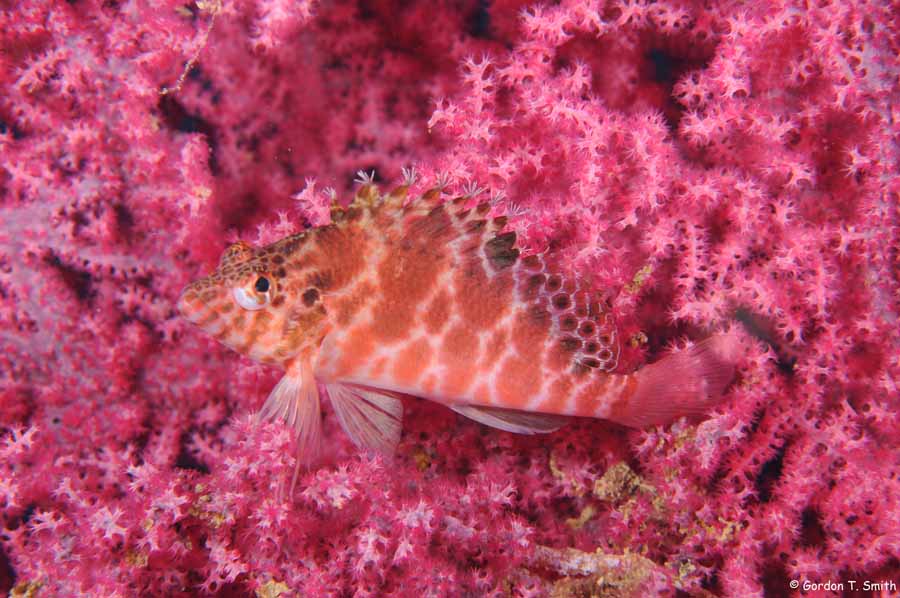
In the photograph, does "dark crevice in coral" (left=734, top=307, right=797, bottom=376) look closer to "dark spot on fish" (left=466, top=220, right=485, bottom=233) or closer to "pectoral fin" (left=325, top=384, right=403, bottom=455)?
"dark spot on fish" (left=466, top=220, right=485, bottom=233)

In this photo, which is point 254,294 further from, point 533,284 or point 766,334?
point 766,334

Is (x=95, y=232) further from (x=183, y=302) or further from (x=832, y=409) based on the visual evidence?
(x=832, y=409)

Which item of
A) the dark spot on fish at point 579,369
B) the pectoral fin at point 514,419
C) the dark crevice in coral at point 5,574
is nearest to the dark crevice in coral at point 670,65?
the dark spot on fish at point 579,369

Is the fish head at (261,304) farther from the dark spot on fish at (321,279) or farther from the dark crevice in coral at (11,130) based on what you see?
the dark crevice in coral at (11,130)

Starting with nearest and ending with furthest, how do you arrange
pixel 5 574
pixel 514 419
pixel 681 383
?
pixel 681 383 → pixel 514 419 → pixel 5 574

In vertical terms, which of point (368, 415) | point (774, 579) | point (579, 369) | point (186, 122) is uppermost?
point (186, 122)

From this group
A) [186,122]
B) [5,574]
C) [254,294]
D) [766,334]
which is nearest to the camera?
[254,294]

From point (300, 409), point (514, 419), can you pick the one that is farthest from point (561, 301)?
point (300, 409)
